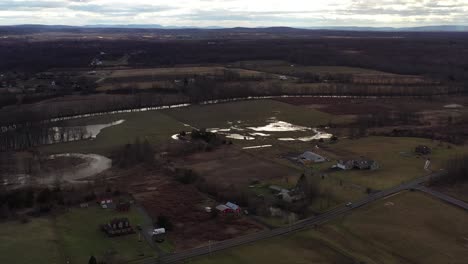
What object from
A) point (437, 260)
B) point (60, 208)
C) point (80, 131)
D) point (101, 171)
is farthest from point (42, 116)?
point (437, 260)

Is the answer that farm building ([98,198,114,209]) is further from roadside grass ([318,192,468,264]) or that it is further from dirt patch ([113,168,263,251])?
roadside grass ([318,192,468,264])

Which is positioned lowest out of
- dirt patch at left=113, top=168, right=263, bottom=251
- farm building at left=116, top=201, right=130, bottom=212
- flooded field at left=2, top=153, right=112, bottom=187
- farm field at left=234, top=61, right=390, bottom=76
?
flooded field at left=2, top=153, right=112, bottom=187

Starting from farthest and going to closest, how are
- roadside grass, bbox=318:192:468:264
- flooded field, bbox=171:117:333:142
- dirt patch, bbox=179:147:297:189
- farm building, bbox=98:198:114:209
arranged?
flooded field, bbox=171:117:333:142, dirt patch, bbox=179:147:297:189, farm building, bbox=98:198:114:209, roadside grass, bbox=318:192:468:264

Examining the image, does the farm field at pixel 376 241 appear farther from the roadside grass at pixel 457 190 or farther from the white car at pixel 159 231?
the white car at pixel 159 231

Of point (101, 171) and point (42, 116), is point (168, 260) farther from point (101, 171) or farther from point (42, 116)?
point (42, 116)

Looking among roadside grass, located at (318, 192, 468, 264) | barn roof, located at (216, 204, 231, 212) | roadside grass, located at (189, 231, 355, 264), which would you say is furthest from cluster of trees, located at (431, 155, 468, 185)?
barn roof, located at (216, 204, 231, 212)

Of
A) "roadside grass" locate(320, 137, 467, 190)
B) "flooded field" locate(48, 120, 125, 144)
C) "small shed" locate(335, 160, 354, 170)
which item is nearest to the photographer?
"roadside grass" locate(320, 137, 467, 190)

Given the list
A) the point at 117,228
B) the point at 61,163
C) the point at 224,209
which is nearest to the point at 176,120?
the point at 61,163
